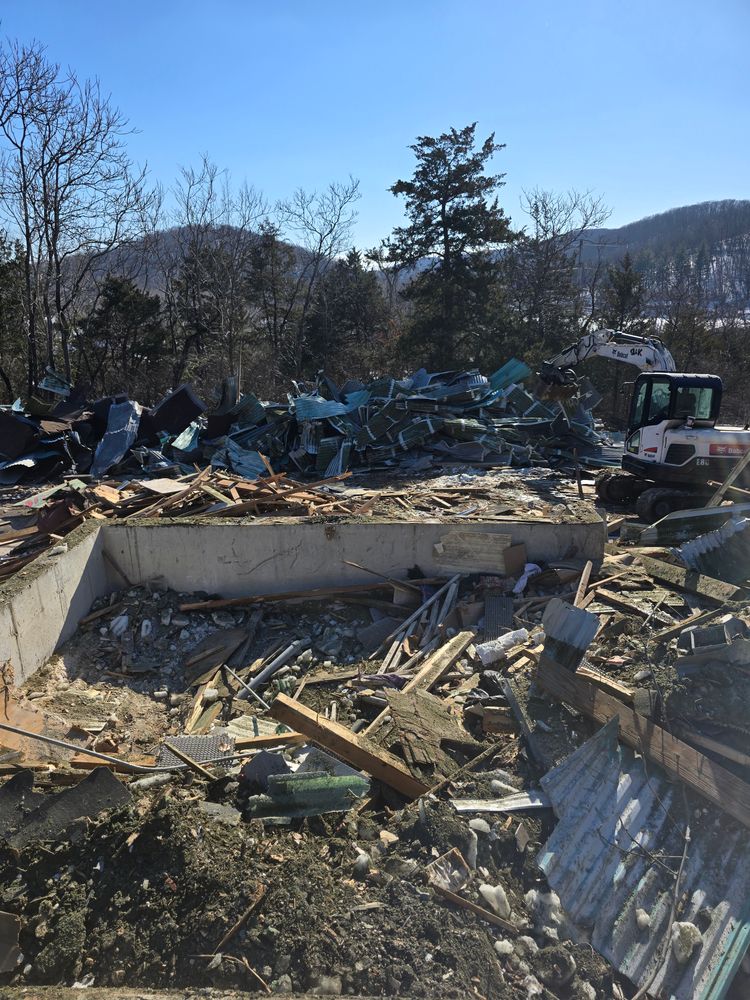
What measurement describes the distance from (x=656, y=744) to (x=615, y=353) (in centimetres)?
1131

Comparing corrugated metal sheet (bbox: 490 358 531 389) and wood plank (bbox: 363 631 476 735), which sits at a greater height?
corrugated metal sheet (bbox: 490 358 531 389)

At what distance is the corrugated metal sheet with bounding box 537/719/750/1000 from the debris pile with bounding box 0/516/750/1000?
1cm

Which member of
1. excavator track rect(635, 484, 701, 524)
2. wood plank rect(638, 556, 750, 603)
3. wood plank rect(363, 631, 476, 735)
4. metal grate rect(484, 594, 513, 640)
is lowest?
wood plank rect(363, 631, 476, 735)

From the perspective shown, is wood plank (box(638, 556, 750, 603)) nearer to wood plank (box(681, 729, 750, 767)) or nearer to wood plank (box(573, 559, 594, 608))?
wood plank (box(573, 559, 594, 608))

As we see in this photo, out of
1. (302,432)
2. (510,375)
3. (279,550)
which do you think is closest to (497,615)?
(279,550)

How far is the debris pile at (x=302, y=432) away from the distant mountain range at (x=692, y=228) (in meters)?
41.8

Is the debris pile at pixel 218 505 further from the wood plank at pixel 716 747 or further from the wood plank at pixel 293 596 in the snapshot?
the wood plank at pixel 716 747

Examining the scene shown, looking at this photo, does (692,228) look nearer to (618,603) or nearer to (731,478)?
(731,478)

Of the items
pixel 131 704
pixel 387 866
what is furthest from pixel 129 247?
pixel 387 866

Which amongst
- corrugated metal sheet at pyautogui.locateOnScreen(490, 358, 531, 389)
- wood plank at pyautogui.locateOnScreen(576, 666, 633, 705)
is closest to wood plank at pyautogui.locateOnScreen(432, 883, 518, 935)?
wood plank at pyautogui.locateOnScreen(576, 666, 633, 705)

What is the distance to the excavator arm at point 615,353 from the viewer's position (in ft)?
41.5

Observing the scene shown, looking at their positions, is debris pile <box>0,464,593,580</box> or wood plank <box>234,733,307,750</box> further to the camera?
debris pile <box>0,464,593,580</box>

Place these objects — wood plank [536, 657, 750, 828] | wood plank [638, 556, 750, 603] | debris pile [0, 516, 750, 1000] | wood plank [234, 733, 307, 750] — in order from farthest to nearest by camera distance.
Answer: wood plank [638, 556, 750, 603], wood plank [234, 733, 307, 750], wood plank [536, 657, 750, 828], debris pile [0, 516, 750, 1000]

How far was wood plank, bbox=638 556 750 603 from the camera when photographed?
19.9 ft
